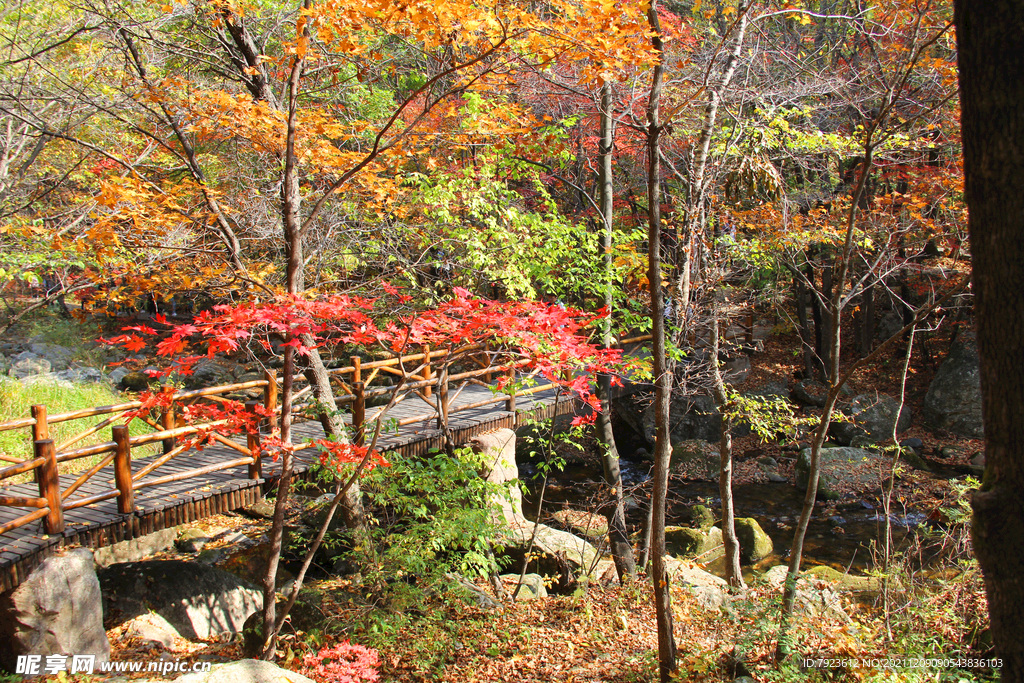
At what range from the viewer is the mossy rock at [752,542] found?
935 cm

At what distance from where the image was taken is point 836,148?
9.52m

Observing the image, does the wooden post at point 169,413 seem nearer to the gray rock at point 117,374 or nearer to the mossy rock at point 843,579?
the mossy rock at point 843,579

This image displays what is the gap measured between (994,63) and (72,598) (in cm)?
654

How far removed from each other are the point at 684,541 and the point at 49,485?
8241mm

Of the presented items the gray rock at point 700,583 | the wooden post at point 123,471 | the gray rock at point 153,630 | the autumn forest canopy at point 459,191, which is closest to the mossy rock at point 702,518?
the autumn forest canopy at point 459,191

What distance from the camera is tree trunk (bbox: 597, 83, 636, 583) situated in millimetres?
7961

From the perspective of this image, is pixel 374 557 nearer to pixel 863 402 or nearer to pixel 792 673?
pixel 792 673

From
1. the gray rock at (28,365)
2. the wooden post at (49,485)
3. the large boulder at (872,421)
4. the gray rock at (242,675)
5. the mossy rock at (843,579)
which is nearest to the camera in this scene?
the gray rock at (242,675)

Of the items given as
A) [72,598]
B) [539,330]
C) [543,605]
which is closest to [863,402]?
[543,605]

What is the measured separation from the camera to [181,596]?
21.0 feet

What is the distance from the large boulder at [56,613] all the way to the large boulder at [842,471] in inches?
439

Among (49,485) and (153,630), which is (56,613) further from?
(153,630)

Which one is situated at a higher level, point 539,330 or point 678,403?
point 539,330

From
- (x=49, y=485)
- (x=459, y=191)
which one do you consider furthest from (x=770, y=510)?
(x=49, y=485)
